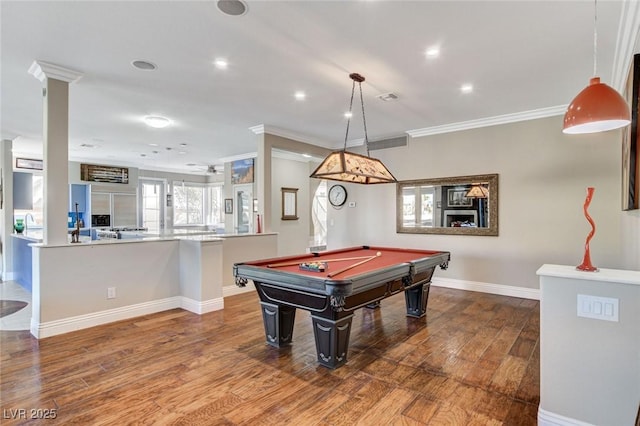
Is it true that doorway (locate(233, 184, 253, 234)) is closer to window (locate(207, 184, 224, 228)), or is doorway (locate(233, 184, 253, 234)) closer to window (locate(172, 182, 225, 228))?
window (locate(172, 182, 225, 228))

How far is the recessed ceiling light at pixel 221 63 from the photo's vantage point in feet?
→ 10.6

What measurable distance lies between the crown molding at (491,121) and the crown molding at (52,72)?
493 centimetres

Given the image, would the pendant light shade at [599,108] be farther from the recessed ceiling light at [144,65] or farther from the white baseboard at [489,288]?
the white baseboard at [489,288]

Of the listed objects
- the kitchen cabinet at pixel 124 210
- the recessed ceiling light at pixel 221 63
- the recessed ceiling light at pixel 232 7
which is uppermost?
the recessed ceiling light at pixel 232 7

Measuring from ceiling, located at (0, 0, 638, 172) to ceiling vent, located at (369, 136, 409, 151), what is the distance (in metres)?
0.73

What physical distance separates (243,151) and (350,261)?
17.4ft

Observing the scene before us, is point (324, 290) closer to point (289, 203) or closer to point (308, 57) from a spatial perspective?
point (308, 57)

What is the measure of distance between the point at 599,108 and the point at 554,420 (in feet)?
5.87

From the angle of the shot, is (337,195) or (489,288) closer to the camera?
(489,288)

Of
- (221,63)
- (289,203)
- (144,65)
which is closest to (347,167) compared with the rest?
(221,63)

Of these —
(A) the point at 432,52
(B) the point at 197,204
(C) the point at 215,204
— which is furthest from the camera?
(C) the point at 215,204

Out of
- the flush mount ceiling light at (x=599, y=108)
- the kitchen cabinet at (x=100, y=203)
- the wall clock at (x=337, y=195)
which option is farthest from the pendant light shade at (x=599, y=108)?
the kitchen cabinet at (x=100, y=203)

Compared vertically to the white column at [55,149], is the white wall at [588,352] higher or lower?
lower

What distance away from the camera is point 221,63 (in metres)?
3.31
